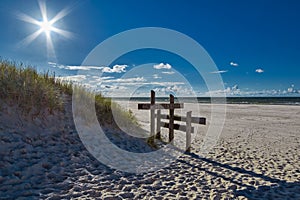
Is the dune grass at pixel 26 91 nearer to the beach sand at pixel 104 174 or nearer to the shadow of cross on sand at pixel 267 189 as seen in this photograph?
the beach sand at pixel 104 174

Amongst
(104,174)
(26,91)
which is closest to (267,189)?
(104,174)

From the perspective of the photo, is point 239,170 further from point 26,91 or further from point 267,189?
point 26,91

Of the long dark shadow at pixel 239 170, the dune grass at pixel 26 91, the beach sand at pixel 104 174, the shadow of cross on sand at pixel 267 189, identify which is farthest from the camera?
the dune grass at pixel 26 91

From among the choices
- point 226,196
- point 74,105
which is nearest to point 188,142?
point 226,196

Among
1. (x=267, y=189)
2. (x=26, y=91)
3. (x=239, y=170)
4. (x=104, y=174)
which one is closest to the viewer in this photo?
(x=267, y=189)

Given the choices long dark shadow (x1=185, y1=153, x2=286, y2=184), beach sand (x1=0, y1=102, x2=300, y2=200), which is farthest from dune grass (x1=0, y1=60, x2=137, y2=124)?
long dark shadow (x1=185, y1=153, x2=286, y2=184)

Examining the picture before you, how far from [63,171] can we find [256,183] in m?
4.87

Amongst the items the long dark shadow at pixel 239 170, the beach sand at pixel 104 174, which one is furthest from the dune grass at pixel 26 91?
the long dark shadow at pixel 239 170

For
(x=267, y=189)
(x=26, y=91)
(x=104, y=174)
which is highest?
(x=26, y=91)

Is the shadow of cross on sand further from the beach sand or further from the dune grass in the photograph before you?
the dune grass

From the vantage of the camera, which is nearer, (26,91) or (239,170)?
(239,170)

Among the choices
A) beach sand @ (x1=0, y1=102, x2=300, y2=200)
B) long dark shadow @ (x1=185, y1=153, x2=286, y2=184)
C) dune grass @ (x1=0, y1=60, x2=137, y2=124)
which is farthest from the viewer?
dune grass @ (x1=0, y1=60, x2=137, y2=124)

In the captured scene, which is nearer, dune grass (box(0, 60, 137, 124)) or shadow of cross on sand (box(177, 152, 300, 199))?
shadow of cross on sand (box(177, 152, 300, 199))

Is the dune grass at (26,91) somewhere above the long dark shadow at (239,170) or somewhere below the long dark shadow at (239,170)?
above
